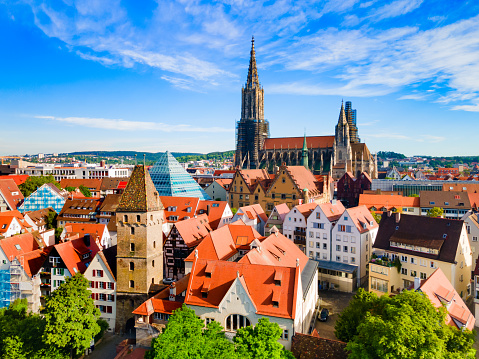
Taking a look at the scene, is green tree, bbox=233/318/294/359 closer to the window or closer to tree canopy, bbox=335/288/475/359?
the window

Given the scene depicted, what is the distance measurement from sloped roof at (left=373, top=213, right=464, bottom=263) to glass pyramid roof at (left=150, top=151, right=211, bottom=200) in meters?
55.8

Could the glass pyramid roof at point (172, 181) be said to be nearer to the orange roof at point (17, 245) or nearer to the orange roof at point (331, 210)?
the orange roof at point (17, 245)

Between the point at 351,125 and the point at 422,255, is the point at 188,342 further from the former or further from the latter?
the point at 351,125

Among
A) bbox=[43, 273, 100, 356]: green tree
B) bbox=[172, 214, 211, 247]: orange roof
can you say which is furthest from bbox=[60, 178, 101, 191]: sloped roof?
bbox=[43, 273, 100, 356]: green tree

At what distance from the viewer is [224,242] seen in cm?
5062

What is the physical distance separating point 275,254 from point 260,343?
691 inches

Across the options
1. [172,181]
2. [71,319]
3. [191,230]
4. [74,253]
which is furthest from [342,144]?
[71,319]

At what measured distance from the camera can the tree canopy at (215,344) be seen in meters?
28.2

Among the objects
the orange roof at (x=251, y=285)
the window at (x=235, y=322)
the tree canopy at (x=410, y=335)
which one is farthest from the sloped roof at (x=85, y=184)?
the tree canopy at (x=410, y=335)

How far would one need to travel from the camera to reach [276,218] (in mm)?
71562

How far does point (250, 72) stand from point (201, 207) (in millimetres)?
122589

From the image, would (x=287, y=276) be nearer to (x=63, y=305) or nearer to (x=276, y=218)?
(x=63, y=305)

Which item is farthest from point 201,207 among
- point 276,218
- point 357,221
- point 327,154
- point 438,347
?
point 327,154

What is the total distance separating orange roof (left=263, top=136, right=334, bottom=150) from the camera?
16475 centimetres
